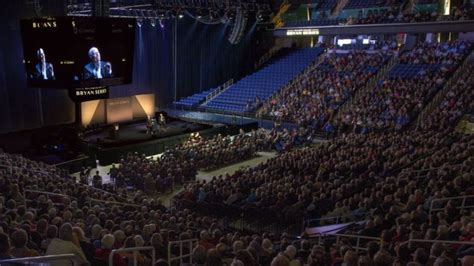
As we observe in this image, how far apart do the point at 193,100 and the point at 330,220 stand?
71.5ft

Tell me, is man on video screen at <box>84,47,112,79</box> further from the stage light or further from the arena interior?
the stage light

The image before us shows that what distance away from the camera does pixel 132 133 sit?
2347cm

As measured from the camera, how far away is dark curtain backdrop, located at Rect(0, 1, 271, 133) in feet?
72.0

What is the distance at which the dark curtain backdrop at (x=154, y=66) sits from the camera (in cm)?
2195

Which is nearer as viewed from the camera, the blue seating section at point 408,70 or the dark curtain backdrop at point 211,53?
the blue seating section at point 408,70

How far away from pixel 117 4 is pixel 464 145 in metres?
18.4

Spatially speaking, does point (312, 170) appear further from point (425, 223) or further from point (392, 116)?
point (392, 116)

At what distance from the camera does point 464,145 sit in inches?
570

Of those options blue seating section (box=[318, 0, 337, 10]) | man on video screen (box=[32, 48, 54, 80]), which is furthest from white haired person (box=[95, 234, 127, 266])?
blue seating section (box=[318, 0, 337, 10])

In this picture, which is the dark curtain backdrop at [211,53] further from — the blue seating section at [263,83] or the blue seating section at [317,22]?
the blue seating section at [317,22]

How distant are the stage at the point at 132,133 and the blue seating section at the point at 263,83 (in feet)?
14.6

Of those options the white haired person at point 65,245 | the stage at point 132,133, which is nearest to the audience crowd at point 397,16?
the stage at point 132,133

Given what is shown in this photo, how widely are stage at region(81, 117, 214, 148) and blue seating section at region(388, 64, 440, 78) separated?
→ 12023 millimetres

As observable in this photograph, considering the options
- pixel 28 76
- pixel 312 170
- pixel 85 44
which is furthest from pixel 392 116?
pixel 28 76
